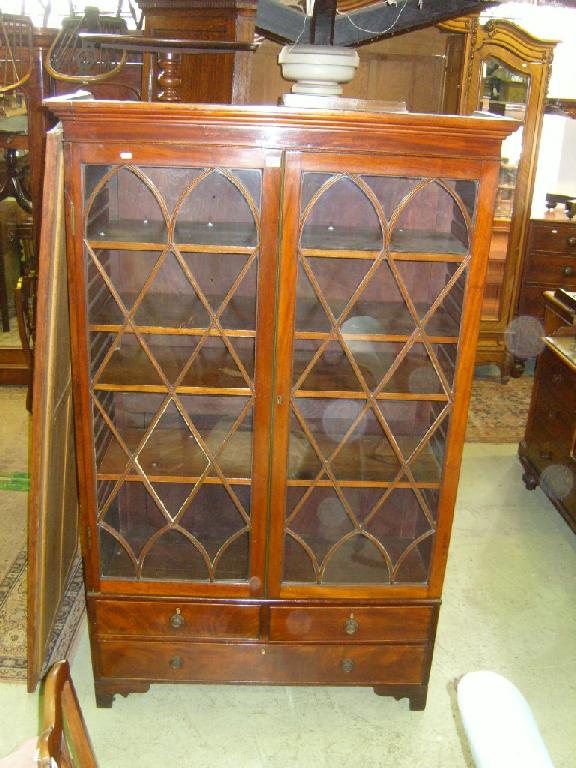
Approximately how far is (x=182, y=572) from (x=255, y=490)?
0.38m

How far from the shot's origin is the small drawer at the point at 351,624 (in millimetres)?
2195

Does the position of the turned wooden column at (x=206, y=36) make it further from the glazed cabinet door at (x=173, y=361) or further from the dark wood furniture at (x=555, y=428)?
the dark wood furniture at (x=555, y=428)

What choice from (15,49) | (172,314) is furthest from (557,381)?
(15,49)

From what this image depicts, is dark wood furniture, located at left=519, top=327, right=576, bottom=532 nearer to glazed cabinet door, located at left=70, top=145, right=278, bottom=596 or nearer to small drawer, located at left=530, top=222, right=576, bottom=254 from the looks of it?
small drawer, located at left=530, top=222, right=576, bottom=254

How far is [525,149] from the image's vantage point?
14.0ft

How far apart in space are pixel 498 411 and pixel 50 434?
3.02m

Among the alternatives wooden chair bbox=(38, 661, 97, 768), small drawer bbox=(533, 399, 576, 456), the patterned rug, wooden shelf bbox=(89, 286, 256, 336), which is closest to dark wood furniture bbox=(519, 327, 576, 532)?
small drawer bbox=(533, 399, 576, 456)

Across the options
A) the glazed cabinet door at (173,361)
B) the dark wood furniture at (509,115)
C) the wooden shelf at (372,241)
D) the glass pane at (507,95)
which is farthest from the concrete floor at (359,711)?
the glass pane at (507,95)

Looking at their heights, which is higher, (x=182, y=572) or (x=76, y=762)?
(x=76, y=762)

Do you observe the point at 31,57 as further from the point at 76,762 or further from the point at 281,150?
the point at 76,762

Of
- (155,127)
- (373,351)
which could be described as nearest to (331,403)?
(373,351)

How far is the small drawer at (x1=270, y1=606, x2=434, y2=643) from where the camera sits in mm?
2195

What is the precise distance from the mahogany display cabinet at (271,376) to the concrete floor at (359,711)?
109 millimetres

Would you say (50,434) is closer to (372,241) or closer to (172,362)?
(172,362)
